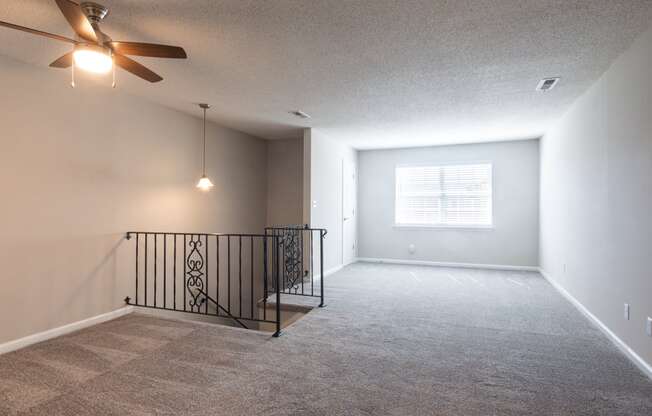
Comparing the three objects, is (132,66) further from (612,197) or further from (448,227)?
(448,227)

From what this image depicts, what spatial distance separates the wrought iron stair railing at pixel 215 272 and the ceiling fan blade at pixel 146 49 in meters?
1.61

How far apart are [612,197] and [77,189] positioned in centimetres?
485

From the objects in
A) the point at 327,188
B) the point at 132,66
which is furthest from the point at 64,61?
the point at 327,188

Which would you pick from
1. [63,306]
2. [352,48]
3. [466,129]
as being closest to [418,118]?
[466,129]

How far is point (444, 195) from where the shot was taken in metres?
7.07

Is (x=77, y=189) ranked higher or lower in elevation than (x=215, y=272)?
higher

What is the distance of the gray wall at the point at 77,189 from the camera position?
9.82 feet

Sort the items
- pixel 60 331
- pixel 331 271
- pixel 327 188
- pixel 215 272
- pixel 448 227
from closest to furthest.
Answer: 1. pixel 60 331
2. pixel 215 272
3. pixel 327 188
4. pixel 331 271
5. pixel 448 227

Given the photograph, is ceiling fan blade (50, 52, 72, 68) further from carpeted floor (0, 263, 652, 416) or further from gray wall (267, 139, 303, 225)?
gray wall (267, 139, 303, 225)

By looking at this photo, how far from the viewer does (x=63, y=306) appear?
10.9 ft

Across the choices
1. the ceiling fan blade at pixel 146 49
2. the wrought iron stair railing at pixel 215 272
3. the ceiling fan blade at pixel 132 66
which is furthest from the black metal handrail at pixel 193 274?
the ceiling fan blade at pixel 146 49

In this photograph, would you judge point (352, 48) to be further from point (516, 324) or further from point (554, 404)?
point (516, 324)

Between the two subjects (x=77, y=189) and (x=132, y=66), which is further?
(x=77, y=189)

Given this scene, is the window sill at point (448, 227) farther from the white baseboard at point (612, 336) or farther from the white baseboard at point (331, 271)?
the white baseboard at point (612, 336)
